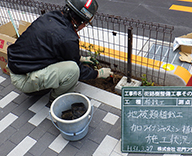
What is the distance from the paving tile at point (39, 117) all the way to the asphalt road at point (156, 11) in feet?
13.7

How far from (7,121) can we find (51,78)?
3.68 feet

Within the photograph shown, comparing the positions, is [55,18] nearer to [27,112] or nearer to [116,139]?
[27,112]

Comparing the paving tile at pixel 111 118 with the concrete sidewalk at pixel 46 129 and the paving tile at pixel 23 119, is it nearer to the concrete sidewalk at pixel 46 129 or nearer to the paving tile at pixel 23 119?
the concrete sidewalk at pixel 46 129

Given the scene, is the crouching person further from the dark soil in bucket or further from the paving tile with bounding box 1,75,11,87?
the paving tile with bounding box 1,75,11,87

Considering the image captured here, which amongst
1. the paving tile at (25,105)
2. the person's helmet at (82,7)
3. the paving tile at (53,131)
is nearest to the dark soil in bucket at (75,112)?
the paving tile at (53,131)

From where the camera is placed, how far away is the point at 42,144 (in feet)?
10.9

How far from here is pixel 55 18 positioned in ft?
11.0

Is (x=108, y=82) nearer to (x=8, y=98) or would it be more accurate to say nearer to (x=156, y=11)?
(x=8, y=98)

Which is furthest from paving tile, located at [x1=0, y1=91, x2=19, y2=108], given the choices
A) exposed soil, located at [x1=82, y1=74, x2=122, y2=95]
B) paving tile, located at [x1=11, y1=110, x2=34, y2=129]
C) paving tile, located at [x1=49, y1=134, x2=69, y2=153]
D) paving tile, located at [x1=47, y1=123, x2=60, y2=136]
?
exposed soil, located at [x1=82, y1=74, x2=122, y2=95]

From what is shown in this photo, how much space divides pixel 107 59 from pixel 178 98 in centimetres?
198

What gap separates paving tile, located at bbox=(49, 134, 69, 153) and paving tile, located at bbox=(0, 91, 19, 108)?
4.21 ft

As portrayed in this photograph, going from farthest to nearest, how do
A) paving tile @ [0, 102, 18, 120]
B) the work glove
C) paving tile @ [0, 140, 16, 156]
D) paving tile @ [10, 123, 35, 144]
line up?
the work glove
paving tile @ [0, 102, 18, 120]
paving tile @ [10, 123, 35, 144]
paving tile @ [0, 140, 16, 156]

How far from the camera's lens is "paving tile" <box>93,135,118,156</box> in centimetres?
314

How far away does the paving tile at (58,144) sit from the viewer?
3.24 m
